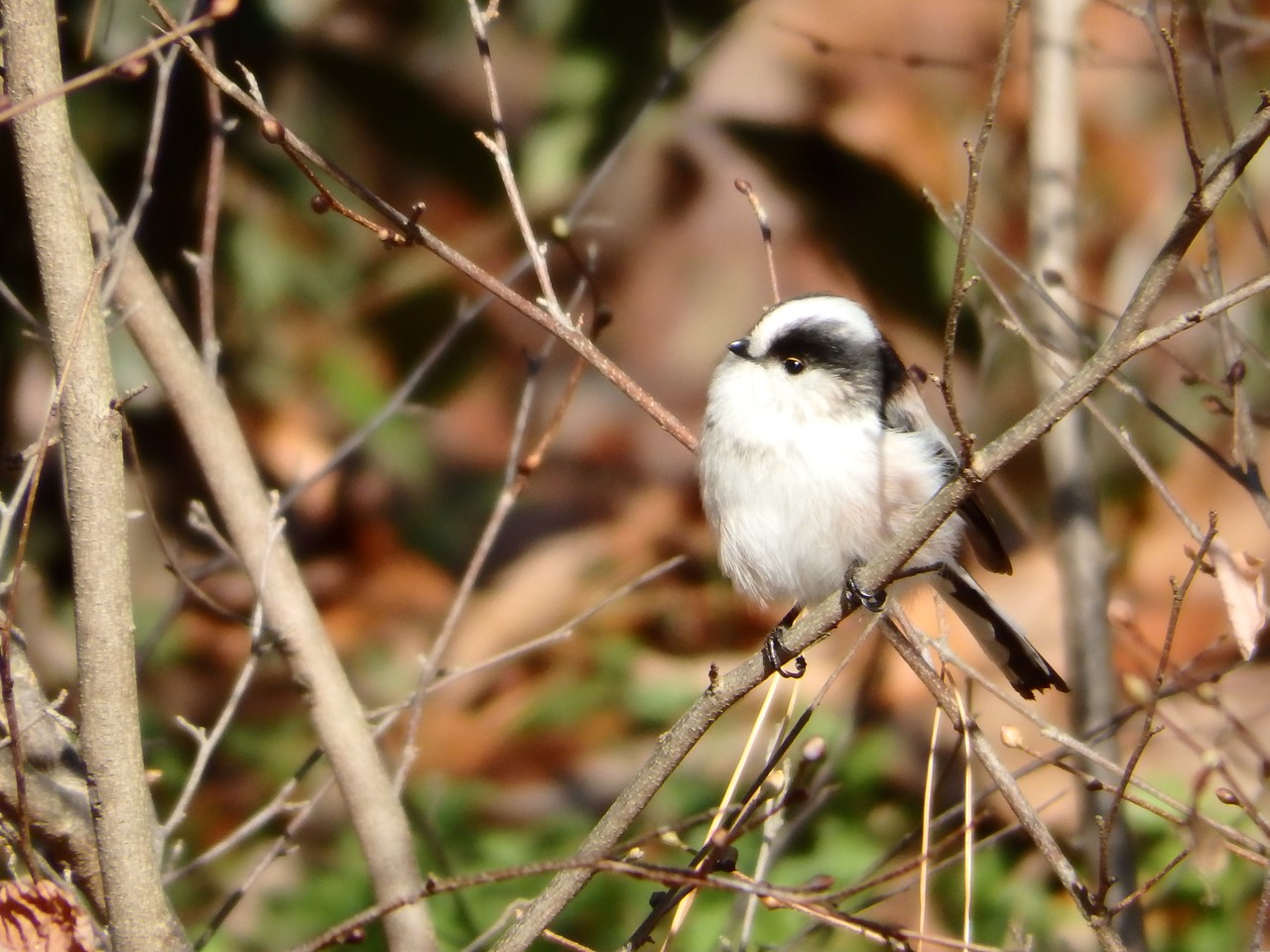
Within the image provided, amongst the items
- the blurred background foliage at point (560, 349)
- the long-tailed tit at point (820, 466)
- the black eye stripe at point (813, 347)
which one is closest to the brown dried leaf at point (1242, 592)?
the long-tailed tit at point (820, 466)

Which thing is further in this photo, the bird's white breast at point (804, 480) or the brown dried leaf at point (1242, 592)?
the bird's white breast at point (804, 480)

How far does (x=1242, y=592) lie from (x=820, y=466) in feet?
2.38

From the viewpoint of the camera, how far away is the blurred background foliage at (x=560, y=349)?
3910 mm

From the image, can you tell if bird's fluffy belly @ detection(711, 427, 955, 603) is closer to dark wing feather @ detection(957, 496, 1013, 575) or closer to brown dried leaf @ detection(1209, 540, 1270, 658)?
dark wing feather @ detection(957, 496, 1013, 575)

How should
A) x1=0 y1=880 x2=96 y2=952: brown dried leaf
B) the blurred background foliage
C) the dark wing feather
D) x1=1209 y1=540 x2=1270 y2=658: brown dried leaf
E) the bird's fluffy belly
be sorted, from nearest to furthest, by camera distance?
x1=0 y1=880 x2=96 y2=952: brown dried leaf < x1=1209 y1=540 x2=1270 y2=658: brown dried leaf < the bird's fluffy belly < the dark wing feather < the blurred background foliage

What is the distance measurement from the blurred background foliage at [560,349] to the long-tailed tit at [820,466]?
48.8 inches

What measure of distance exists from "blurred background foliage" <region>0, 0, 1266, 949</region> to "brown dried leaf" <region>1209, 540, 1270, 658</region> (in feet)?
6.01

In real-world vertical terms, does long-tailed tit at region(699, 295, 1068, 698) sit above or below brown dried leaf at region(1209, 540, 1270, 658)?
above

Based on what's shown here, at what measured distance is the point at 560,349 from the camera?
5.21 metres

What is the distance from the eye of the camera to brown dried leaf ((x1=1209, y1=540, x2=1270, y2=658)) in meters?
1.81

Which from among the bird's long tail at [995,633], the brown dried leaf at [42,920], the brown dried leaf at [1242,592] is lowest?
the brown dried leaf at [42,920]

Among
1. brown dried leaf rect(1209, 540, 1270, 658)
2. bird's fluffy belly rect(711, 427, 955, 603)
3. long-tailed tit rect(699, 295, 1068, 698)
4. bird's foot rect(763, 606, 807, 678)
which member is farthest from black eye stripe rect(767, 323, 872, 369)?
brown dried leaf rect(1209, 540, 1270, 658)

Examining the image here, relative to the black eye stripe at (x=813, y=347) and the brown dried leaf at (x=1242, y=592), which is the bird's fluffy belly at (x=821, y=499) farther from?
the brown dried leaf at (x=1242, y=592)

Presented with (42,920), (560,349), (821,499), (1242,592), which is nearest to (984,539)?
(821,499)
